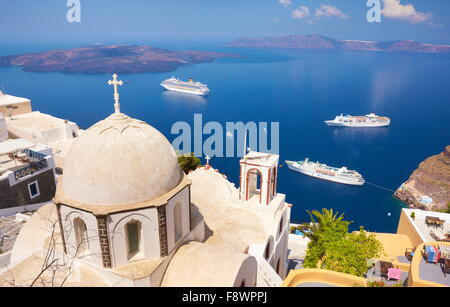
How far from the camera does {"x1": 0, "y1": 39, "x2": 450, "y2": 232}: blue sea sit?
160 ft

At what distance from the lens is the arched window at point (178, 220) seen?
11453 mm

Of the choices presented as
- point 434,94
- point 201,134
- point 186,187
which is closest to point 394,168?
point 201,134

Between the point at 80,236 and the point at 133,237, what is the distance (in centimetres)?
175

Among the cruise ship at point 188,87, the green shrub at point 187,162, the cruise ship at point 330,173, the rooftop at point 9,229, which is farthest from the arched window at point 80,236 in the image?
the cruise ship at point 188,87

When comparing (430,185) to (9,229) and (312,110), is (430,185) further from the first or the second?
(9,229)

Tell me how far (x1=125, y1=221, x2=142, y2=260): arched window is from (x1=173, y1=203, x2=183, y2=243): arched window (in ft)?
4.46

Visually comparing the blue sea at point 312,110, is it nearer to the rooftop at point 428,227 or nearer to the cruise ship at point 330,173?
the cruise ship at point 330,173

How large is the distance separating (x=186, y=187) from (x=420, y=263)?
9692 millimetres

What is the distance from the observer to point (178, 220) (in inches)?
458

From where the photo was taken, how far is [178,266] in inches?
420

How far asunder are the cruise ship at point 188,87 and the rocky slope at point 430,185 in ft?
232

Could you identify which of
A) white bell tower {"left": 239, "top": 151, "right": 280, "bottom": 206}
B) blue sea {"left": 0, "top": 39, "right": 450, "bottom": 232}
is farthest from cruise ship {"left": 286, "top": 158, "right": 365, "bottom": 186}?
white bell tower {"left": 239, "top": 151, "right": 280, "bottom": 206}

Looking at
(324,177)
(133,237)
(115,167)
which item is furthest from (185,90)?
(115,167)

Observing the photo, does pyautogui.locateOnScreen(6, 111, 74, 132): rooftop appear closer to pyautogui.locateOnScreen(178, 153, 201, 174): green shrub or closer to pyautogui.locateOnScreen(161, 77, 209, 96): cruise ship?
pyautogui.locateOnScreen(178, 153, 201, 174): green shrub
